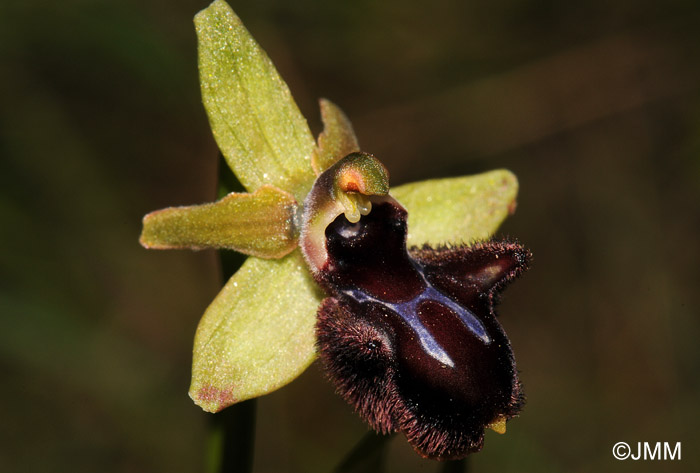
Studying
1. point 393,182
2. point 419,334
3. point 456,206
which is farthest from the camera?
point 393,182

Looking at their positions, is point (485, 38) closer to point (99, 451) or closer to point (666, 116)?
point (666, 116)

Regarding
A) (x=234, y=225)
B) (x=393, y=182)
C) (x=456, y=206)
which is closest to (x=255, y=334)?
(x=234, y=225)

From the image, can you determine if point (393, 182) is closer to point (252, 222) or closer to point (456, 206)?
point (456, 206)

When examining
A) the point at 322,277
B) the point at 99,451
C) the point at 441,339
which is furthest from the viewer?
the point at 99,451

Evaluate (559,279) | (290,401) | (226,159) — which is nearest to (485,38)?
(559,279)

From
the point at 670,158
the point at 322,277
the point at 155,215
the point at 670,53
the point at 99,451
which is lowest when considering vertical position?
the point at 99,451

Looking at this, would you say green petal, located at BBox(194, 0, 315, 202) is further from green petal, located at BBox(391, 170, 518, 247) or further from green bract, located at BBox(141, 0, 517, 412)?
green petal, located at BBox(391, 170, 518, 247)
